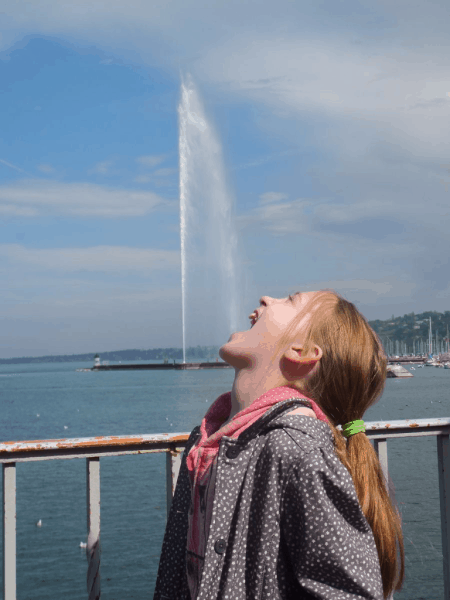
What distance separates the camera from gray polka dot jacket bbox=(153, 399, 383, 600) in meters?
1.56

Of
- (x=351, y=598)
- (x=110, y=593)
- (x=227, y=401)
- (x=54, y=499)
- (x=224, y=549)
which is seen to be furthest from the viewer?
(x=54, y=499)

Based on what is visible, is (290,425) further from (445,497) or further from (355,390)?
(445,497)

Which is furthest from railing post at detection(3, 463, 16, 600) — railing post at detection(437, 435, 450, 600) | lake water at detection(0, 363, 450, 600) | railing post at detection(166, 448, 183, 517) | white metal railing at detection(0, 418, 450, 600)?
lake water at detection(0, 363, 450, 600)

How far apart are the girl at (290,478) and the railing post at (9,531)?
874mm

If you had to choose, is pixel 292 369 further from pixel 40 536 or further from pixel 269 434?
pixel 40 536

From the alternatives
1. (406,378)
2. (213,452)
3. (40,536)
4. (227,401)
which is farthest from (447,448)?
(406,378)

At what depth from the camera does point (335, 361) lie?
1913mm

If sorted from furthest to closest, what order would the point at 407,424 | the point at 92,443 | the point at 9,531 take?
the point at 407,424, the point at 92,443, the point at 9,531

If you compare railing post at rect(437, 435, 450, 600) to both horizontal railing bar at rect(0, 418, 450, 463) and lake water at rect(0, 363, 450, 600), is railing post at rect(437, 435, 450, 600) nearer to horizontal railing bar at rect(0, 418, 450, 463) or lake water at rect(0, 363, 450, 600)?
horizontal railing bar at rect(0, 418, 450, 463)

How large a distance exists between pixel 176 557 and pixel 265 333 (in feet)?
2.53

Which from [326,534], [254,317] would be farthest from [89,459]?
[326,534]

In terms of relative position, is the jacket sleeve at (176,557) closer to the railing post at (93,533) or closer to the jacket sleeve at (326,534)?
the jacket sleeve at (326,534)

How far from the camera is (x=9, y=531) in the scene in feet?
8.62

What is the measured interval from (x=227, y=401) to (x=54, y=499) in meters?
21.3
